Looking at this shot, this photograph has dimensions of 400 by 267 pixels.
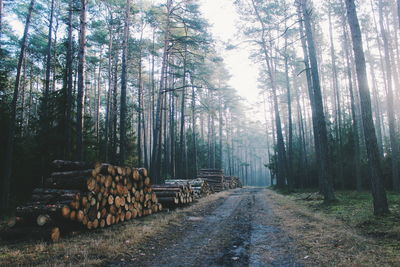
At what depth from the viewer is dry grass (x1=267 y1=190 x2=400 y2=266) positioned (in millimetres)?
4084

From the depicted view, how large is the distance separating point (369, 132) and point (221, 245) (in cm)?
592

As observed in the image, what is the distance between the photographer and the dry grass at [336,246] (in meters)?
4.08

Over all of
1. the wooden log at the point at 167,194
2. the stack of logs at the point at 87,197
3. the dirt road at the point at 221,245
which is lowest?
the dirt road at the point at 221,245

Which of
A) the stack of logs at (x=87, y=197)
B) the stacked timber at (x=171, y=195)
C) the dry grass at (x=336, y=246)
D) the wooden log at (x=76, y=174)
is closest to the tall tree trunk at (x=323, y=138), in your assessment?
the dry grass at (x=336, y=246)

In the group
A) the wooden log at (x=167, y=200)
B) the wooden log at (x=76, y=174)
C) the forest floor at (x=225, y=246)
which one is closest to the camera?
the forest floor at (x=225, y=246)

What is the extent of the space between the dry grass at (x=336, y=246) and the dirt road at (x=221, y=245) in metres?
0.30

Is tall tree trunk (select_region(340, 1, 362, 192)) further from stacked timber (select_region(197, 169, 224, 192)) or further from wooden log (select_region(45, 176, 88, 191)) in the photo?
wooden log (select_region(45, 176, 88, 191))

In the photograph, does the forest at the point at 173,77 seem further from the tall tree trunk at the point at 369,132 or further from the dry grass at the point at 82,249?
the dry grass at the point at 82,249

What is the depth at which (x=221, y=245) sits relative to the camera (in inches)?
212

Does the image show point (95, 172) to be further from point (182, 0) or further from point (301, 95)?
point (301, 95)

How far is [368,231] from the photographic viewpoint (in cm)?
595

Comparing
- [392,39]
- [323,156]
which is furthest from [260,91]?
[323,156]

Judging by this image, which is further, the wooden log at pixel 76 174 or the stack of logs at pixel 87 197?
the wooden log at pixel 76 174

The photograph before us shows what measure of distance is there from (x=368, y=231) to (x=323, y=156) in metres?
6.38
